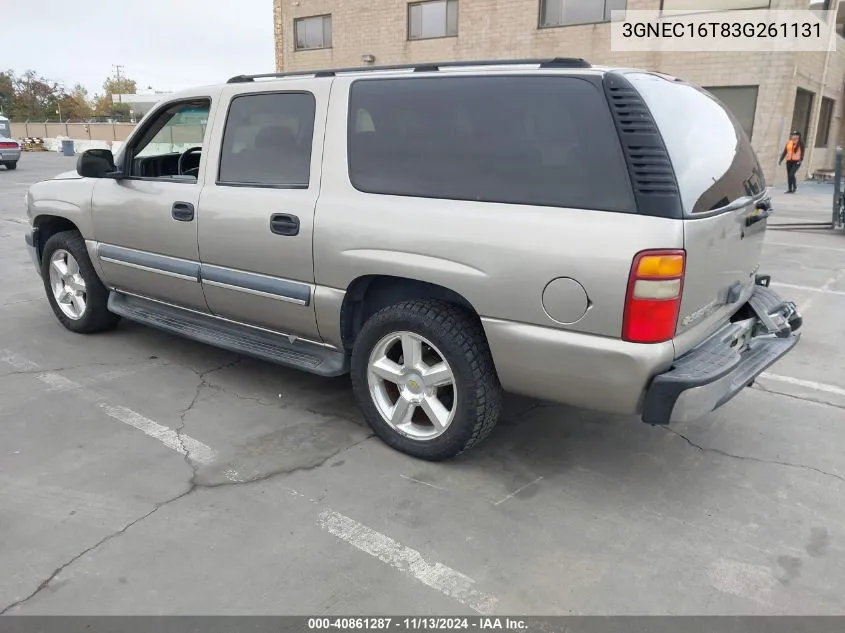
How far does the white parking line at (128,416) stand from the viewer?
Answer: 3517 mm

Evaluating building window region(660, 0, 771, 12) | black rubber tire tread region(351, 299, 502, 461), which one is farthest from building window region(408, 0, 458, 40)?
black rubber tire tread region(351, 299, 502, 461)

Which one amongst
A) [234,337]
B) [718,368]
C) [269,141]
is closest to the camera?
[718,368]

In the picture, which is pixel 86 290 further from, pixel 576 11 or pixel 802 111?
pixel 802 111

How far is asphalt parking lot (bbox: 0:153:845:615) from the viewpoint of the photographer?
250cm

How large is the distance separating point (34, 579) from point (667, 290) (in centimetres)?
269

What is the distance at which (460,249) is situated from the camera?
10.0 ft

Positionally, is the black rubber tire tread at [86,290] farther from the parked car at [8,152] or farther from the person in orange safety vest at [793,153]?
the parked car at [8,152]

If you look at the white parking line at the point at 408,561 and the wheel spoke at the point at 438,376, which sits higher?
the wheel spoke at the point at 438,376

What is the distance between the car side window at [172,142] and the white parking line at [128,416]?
147cm

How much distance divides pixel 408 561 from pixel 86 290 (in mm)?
3767

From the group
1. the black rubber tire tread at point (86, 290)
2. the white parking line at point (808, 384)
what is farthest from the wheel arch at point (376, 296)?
the white parking line at point (808, 384)

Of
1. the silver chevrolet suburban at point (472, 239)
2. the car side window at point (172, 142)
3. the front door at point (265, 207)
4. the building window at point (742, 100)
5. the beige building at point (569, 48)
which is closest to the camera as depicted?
the silver chevrolet suburban at point (472, 239)
